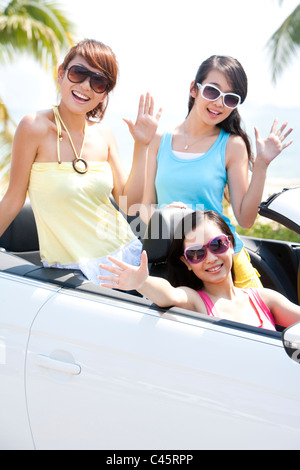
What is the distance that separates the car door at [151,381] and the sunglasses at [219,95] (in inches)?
44.7

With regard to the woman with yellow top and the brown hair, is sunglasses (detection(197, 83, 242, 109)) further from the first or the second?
the brown hair

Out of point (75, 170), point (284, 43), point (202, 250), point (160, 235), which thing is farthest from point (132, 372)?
point (284, 43)

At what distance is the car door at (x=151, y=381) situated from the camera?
1.52 meters

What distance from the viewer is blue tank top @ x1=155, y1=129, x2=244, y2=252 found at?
2.47 metres

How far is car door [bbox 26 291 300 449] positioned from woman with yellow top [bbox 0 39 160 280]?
1.45 ft

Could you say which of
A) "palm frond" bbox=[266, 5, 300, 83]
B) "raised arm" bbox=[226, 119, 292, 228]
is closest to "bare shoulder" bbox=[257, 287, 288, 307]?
"raised arm" bbox=[226, 119, 292, 228]

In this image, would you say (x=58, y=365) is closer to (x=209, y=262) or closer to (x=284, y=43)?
(x=209, y=262)

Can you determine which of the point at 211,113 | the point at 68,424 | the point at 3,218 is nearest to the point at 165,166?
the point at 211,113

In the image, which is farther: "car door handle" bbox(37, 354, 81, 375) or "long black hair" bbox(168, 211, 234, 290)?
"long black hair" bbox(168, 211, 234, 290)

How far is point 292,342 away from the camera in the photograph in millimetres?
1504

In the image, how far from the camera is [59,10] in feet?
32.6
